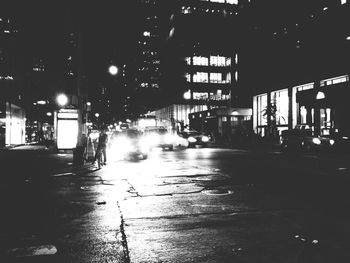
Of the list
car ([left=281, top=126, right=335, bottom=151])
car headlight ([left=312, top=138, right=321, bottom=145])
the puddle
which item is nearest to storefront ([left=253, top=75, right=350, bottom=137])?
car ([left=281, top=126, right=335, bottom=151])

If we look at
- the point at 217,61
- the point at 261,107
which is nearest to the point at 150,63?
the point at 217,61

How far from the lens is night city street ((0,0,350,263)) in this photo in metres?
5.68

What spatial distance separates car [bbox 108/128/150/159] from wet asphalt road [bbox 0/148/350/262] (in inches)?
434

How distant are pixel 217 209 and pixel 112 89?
99.6 metres

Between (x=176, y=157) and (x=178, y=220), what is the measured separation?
17.6 meters

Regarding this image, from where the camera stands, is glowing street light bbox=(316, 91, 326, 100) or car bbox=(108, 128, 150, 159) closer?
car bbox=(108, 128, 150, 159)

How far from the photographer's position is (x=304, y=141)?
98.6ft

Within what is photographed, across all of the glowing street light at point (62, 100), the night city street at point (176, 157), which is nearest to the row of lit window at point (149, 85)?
the night city street at point (176, 157)

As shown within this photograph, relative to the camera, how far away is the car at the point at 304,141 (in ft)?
95.9

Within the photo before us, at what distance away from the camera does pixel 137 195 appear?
990 cm

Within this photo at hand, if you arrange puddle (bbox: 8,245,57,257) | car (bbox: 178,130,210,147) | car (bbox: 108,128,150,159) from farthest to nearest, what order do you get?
car (bbox: 178,130,210,147), car (bbox: 108,128,150,159), puddle (bbox: 8,245,57,257)

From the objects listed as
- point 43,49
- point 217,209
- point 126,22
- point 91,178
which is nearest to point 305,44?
point 126,22

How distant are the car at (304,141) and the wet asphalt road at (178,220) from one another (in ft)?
57.9

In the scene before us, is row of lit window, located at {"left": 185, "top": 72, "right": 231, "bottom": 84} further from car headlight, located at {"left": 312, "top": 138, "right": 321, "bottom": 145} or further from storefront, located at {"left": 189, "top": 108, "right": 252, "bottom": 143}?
car headlight, located at {"left": 312, "top": 138, "right": 321, "bottom": 145}
